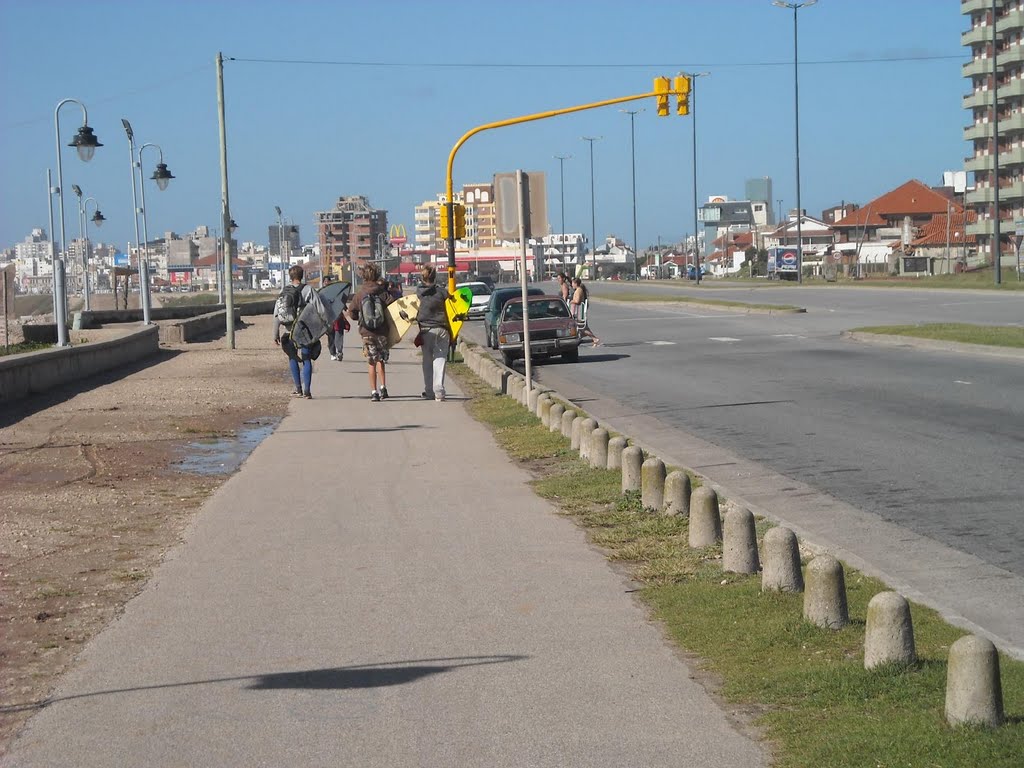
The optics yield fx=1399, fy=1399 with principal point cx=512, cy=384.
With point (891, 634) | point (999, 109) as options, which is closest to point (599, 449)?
point (891, 634)

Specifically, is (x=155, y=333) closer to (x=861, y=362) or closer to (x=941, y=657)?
(x=861, y=362)

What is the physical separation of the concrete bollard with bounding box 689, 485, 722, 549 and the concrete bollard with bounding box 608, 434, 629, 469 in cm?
314

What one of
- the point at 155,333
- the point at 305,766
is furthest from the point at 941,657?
the point at 155,333

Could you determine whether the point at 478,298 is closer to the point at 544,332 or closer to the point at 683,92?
the point at 544,332

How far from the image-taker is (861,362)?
2367 cm

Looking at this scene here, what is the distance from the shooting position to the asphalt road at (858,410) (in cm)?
981

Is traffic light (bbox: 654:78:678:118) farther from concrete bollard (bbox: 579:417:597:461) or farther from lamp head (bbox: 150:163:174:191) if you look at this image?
lamp head (bbox: 150:163:174:191)

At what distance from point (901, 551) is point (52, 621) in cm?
475

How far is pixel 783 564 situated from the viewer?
682 cm

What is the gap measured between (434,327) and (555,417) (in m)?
4.58

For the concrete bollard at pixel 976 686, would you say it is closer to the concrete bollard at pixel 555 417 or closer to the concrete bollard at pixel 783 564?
the concrete bollard at pixel 783 564

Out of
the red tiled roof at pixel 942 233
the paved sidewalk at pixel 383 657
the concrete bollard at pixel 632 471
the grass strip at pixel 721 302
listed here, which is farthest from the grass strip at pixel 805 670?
the red tiled roof at pixel 942 233

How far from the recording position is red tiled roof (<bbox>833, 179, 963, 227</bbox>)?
147750 millimetres

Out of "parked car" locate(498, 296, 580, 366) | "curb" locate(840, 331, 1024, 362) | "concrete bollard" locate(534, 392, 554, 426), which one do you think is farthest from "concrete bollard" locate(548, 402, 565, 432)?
"parked car" locate(498, 296, 580, 366)
